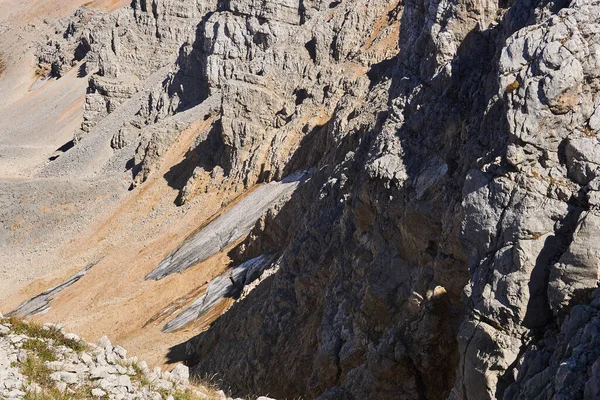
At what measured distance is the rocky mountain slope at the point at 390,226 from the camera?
36.4ft

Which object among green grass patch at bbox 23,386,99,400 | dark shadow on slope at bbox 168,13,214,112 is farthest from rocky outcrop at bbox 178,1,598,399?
dark shadow on slope at bbox 168,13,214,112

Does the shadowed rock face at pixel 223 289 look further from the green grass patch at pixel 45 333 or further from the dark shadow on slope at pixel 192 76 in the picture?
the dark shadow on slope at pixel 192 76

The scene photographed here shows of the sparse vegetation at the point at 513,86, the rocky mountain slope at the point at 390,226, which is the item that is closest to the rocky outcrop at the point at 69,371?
the rocky mountain slope at the point at 390,226

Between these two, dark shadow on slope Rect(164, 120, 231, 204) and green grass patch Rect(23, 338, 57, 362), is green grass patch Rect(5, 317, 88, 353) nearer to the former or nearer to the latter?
green grass patch Rect(23, 338, 57, 362)

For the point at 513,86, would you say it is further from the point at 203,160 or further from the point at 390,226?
the point at 203,160

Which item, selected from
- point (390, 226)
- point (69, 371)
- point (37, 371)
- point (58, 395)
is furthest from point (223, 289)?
point (58, 395)

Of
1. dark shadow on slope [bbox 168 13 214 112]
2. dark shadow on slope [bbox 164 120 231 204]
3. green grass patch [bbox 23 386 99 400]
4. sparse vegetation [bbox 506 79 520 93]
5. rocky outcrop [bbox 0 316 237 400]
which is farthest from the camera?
dark shadow on slope [bbox 168 13 214 112]

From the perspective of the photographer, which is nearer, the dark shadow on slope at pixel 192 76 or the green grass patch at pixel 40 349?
the green grass patch at pixel 40 349

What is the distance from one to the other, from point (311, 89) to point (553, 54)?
35928 mm

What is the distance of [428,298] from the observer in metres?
14.6

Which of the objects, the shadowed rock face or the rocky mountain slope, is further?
the shadowed rock face

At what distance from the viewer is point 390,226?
1738 cm

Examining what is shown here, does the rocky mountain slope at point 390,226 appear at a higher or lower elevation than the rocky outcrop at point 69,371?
higher

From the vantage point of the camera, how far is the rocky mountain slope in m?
11.1
